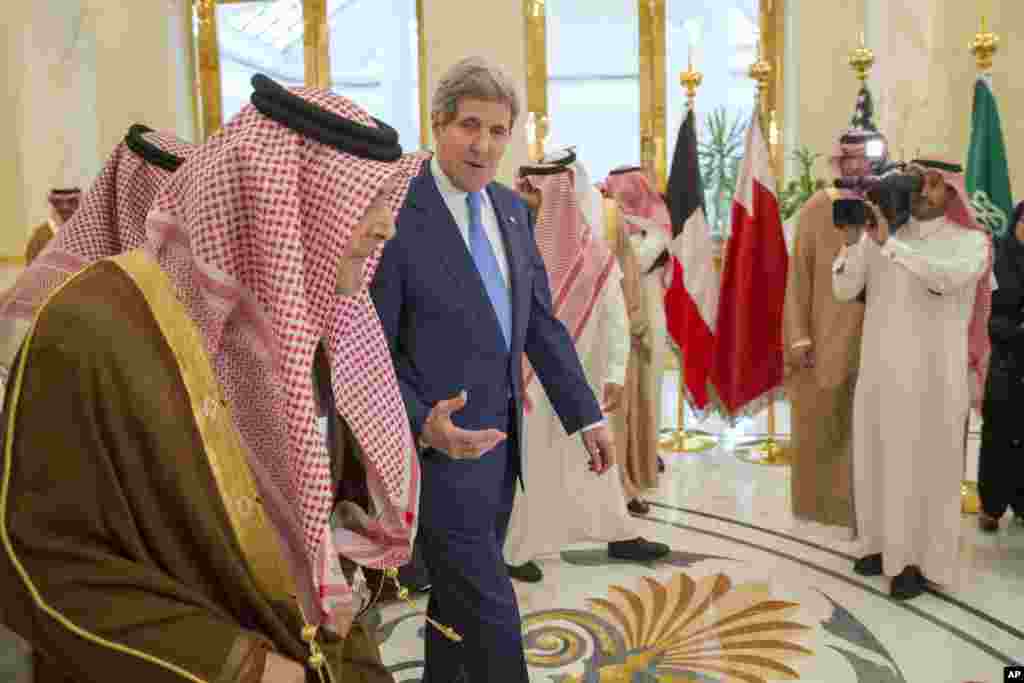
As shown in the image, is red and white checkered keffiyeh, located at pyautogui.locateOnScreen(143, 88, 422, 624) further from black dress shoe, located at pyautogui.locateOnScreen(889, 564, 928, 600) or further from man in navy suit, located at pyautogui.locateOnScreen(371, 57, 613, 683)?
black dress shoe, located at pyautogui.locateOnScreen(889, 564, 928, 600)

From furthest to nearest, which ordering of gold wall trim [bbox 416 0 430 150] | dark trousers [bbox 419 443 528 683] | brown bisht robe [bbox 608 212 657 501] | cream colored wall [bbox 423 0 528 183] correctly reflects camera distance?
gold wall trim [bbox 416 0 430 150] → cream colored wall [bbox 423 0 528 183] → brown bisht robe [bbox 608 212 657 501] → dark trousers [bbox 419 443 528 683]

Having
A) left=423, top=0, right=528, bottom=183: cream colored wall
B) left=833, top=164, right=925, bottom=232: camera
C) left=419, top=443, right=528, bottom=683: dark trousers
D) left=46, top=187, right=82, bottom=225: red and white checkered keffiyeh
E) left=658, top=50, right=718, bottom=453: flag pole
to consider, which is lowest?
left=658, top=50, right=718, bottom=453: flag pole

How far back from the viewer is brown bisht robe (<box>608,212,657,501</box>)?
446 centimetres

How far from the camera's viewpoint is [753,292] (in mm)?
5270

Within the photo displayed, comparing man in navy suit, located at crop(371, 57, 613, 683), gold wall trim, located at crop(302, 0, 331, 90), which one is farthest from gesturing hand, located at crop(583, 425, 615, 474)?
gold wall trim, located at crop(302, 0, 331, 90)

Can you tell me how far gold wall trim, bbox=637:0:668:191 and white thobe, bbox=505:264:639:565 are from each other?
512cm

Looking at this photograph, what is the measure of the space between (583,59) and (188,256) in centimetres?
800

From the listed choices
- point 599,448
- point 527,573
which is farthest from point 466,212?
point 527,573

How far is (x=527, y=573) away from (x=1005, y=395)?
2.28m

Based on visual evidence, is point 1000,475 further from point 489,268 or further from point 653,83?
point 653,83

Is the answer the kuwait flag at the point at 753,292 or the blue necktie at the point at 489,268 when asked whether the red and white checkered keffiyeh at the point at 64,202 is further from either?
the kuwait flag at the point at 753,292

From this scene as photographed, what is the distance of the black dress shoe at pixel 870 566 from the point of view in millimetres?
3703

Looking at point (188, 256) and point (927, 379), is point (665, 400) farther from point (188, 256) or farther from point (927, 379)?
point (188, 256)

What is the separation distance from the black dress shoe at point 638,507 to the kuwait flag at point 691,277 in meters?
1.23
